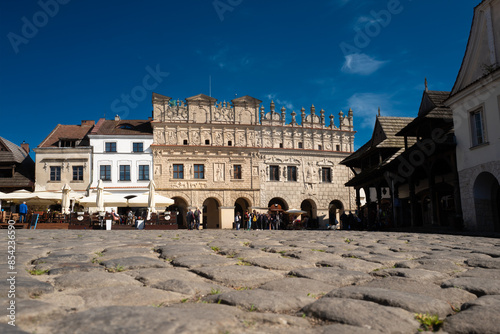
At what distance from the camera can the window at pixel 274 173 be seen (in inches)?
1600

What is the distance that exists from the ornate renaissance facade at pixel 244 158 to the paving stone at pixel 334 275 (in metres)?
34.8

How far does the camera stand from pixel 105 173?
3769cm

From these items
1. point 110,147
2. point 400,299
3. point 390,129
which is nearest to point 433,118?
point 390,129

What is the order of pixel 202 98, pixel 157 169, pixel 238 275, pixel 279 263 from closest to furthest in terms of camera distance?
pixel 238 275 → pixel 279 263 → pixel 157 169 → pixel 202 98

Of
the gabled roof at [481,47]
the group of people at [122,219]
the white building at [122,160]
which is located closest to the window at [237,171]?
the white building at [122,160]

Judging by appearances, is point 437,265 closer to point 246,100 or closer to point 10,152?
point 246,100

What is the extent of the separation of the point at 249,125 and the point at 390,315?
38.7 meters

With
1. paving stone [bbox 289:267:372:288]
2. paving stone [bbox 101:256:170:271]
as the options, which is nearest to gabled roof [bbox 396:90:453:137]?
paving stone [bbox 289:267:372:288]

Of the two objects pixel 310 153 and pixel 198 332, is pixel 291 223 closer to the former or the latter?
pixel 310 153

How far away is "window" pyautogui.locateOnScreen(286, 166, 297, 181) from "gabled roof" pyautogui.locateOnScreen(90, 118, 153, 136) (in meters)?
13.3

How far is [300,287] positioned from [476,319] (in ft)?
3.96

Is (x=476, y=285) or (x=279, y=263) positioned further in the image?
(x=279, y=263)

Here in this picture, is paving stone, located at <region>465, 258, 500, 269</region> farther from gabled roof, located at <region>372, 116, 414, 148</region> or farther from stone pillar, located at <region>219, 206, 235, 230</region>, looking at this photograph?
stone pillar, located at <region>219, 206, 235, 230</region>

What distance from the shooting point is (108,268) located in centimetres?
402
